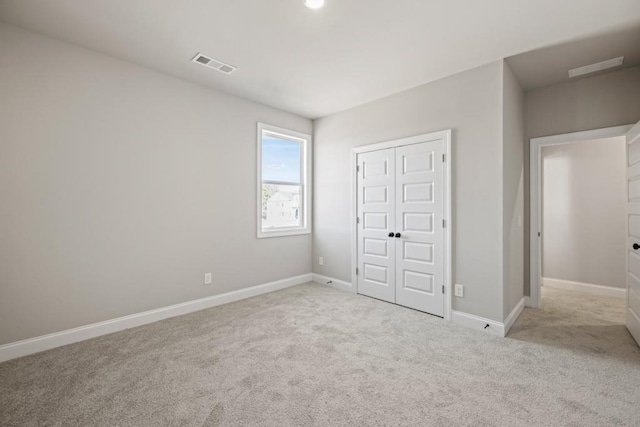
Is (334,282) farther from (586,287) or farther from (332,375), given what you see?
(586,287)

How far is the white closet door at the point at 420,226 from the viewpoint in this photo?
11.0 ft

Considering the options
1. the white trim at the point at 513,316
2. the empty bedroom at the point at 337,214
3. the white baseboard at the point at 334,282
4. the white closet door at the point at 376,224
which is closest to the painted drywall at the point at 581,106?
the empty bedroom at the point at 337,214

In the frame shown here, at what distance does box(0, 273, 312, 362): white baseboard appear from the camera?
242 centimetres

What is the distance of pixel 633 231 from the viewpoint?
8.96ft

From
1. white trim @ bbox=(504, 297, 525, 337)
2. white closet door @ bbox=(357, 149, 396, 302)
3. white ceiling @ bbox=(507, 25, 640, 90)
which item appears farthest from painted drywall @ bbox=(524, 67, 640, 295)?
white closet door @ bbox=(357, 149, 396, 302)

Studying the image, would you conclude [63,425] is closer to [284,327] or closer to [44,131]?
[284,327]

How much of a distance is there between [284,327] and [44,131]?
2.93 meters

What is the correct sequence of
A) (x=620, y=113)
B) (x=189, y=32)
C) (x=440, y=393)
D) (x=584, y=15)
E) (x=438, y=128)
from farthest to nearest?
(x=438, y=128) < (x=620, y=113) < (x=189, y=32) < (x=584, y=15) < (x=440, y=393)

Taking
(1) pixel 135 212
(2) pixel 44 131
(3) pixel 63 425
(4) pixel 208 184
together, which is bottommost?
(3) pixel 63 425

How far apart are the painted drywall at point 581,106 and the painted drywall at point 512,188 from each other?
0.18 metres

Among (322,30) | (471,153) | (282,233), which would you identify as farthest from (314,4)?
(282,233)

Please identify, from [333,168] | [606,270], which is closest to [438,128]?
[333,168]

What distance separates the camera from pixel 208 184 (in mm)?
3650

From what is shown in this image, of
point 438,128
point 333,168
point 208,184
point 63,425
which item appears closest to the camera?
point 63,425
